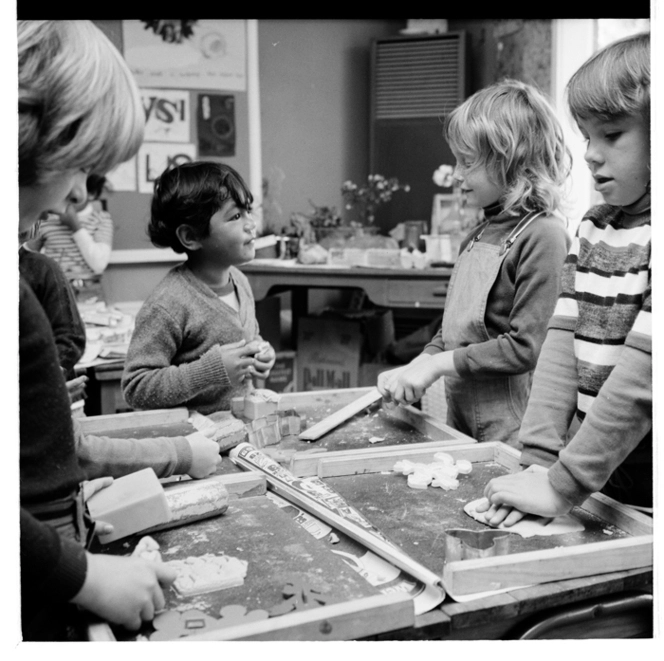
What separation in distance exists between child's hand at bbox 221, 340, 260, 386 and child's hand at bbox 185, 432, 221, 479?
0.42 meters

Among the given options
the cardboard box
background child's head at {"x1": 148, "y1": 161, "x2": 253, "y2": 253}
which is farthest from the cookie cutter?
the cardboard box

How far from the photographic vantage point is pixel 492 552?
37.8 inches

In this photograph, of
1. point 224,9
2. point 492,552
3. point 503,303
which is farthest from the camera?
point 503,303

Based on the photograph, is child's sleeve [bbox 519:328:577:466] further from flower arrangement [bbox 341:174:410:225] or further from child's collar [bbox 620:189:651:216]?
flower arrangement [bbox 341:174:410:225]

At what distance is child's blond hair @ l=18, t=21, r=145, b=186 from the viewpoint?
80 cm

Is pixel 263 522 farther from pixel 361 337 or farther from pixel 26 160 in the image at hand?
pixel 361 337

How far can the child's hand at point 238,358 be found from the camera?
1.60m

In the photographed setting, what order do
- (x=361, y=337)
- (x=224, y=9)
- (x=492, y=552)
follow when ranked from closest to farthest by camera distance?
1. (x=492, y=552)
2. (x=224, y=9)
3. (x=361, y=337)

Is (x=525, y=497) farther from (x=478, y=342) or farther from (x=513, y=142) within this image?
(x=513, y=142)

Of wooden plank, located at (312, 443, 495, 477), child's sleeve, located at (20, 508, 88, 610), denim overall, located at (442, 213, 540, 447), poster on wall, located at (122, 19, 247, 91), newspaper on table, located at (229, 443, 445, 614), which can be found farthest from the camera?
poster on wall, located at (122, 19, 247, 91)

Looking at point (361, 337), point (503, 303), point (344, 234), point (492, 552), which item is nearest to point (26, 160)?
point (492, 552)

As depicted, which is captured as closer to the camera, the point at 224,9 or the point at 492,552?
the point at 492,552

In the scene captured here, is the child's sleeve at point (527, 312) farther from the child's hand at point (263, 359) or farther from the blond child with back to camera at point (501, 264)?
the child's hand at point (263, 359)
